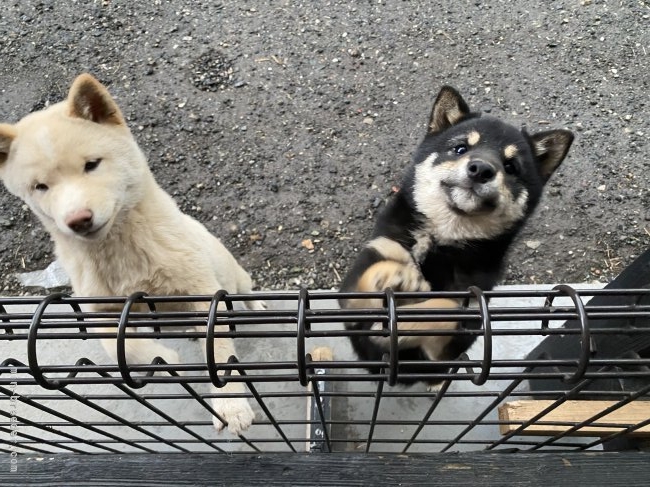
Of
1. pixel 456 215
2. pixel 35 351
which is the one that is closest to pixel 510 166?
pixel 456 215

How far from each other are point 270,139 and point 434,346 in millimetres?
2040

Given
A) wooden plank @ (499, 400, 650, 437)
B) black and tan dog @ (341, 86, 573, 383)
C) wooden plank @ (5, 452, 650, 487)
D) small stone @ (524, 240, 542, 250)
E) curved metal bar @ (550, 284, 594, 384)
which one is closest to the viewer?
curved metal bar @ (550, 284, 594, 384)

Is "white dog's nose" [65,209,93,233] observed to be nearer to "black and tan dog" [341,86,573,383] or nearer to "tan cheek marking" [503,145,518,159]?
"black and tan dog" [341,86,573,383]

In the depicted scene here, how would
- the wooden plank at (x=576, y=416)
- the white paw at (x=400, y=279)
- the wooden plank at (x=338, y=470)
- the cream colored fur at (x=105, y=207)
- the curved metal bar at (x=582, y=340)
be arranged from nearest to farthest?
1. the curved metal bar at (x=582, y=340)
2. the wooden plank at (x=338, y=470)
3. the wooden plank at (x=576, y=416)
4. the cream colored fur at (x=105, y=207)
5. the white paw at (x=400, y=279)

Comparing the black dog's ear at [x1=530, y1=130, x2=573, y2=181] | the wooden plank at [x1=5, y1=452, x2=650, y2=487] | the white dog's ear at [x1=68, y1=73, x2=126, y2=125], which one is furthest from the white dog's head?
the black dog's ear at [x1=530, y1=130, x2=573, y2=181]

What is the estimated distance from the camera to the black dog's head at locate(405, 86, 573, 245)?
6.09ft

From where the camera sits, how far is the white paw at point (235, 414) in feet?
5.36

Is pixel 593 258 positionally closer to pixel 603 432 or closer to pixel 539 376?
pixel 603 432

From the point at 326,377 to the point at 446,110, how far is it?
5.31ft

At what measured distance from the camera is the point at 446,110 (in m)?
2.16

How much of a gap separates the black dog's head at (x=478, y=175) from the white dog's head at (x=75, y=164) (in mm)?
1211

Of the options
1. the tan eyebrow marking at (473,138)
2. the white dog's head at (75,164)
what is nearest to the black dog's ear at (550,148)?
the tan eyebrow marking at (473,138)

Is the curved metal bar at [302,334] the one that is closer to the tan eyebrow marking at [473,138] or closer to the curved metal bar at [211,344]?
the curved metal bar at [211,344]

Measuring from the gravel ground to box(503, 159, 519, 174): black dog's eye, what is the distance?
0.97 m
